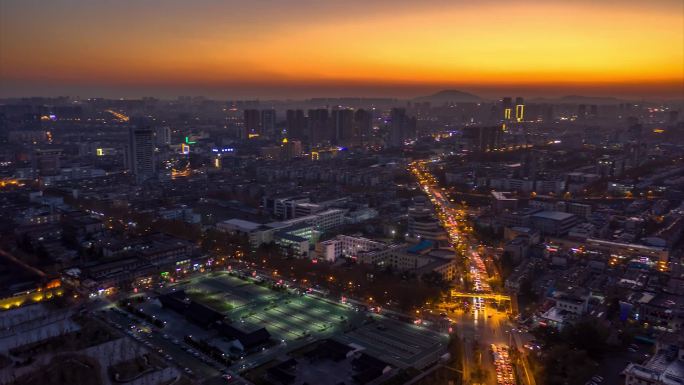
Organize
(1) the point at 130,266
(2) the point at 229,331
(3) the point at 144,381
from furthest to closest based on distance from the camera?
1. (1) the point at 130,266
2. (2) the point at 229,331
3. (3) the point at 144,381

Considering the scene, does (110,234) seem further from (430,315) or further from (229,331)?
(430,315)

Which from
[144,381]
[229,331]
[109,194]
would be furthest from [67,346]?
[109,194]

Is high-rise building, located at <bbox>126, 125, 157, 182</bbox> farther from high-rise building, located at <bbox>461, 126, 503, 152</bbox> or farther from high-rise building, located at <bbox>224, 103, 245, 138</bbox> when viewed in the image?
high-rise building, located at <bbox>461, 126, 503, 152</bbox>

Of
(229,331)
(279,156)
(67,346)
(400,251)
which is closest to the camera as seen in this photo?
(67,346)

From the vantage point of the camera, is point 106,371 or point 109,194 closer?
point 106,371

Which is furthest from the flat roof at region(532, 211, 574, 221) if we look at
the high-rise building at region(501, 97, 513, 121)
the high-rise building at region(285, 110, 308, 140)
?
the high-rise building at region(501, 97, 513, 121)

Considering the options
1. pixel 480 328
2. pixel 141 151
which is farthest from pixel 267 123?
pixel 480 328
